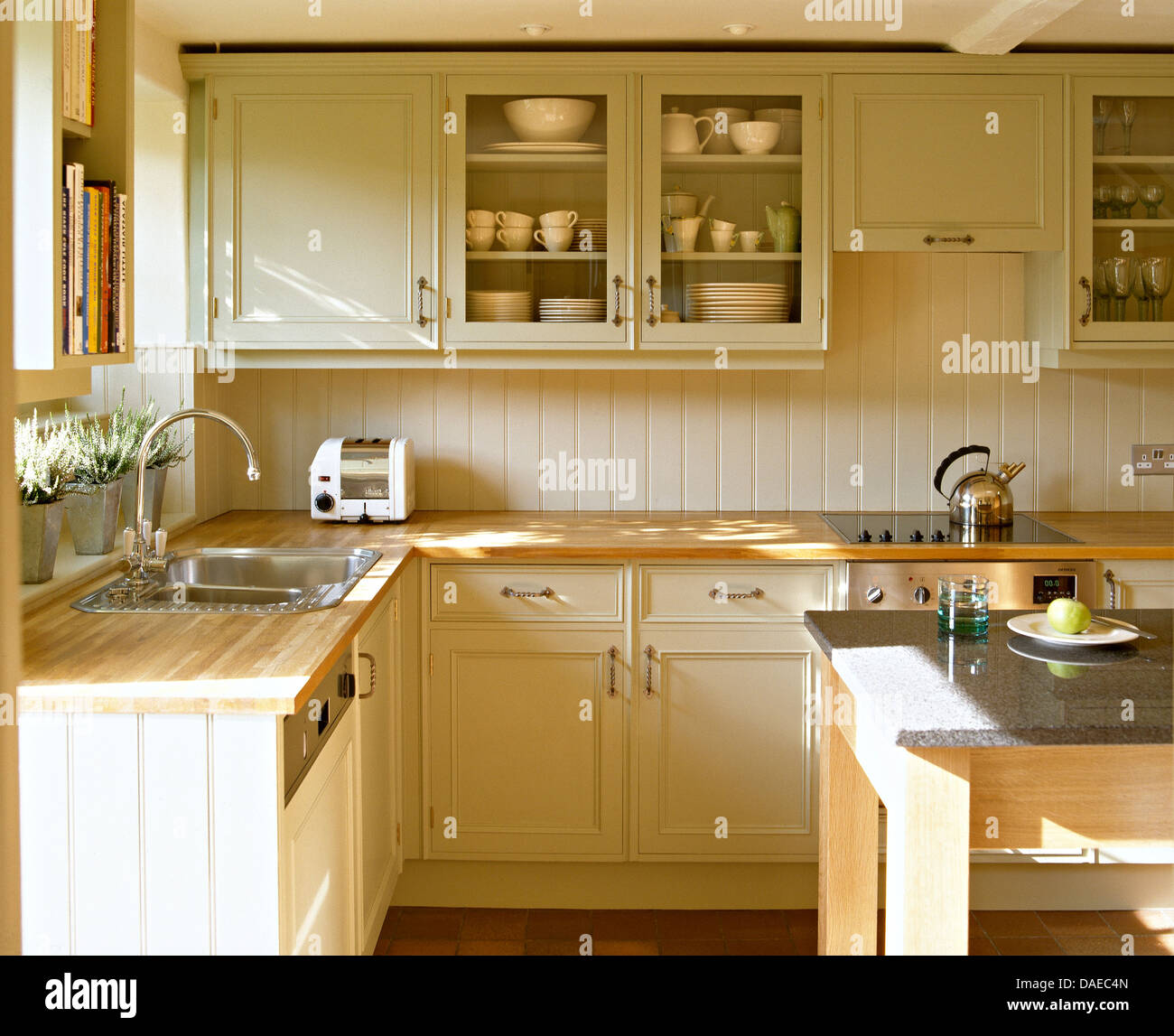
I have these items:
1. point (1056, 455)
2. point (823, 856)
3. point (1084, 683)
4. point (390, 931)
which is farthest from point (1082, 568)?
point (390, 931)

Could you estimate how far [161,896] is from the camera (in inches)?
66.1

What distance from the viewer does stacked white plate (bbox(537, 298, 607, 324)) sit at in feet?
10.5

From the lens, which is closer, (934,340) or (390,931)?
(390,931)

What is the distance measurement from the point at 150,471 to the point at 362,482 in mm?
578

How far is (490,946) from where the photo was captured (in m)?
2.94

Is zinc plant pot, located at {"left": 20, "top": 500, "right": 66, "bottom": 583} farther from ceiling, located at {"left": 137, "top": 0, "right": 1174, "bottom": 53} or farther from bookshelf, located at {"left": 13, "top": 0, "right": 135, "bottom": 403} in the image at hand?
ceiling, located at {"left": 137, "top": 0, "right": 1174, "bottom": 53}

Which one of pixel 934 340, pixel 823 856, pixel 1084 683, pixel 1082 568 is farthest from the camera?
pixel 934 340

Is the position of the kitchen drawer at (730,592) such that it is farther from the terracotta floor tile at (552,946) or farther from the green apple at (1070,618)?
the green apple at (1070,618)

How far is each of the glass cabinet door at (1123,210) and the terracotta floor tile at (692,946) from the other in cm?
186

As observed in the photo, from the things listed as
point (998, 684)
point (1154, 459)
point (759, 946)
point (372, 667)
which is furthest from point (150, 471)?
point (1154, 459)

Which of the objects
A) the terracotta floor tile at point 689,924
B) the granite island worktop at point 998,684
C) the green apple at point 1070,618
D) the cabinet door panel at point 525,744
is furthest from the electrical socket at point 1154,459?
the terracotta floor tile at point 689,924
